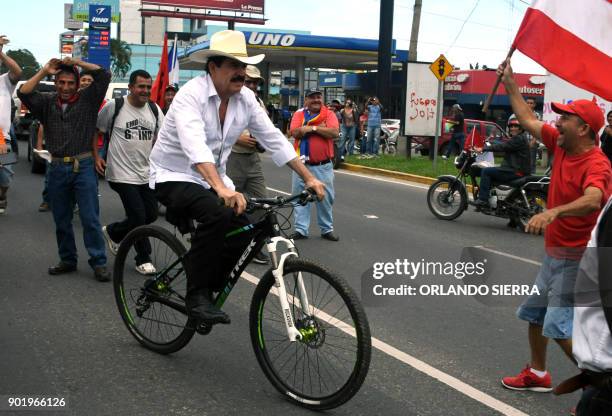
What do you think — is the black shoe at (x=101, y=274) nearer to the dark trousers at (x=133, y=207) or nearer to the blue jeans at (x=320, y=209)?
the dark trousers at (x=133, y=207)

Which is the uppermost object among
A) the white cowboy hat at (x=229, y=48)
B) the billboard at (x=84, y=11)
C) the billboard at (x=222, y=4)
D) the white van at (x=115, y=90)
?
the billboard at (x=84, y=11)

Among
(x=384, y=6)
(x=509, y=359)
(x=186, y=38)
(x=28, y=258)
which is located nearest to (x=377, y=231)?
(x=28, y=258)

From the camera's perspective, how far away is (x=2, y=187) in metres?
11.0

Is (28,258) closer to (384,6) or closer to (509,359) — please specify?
(509,359)

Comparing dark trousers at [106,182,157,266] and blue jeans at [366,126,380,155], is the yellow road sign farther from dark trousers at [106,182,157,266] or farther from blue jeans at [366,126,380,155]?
dark trousers at [106,182,157,266]

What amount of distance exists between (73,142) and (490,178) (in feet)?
21.9

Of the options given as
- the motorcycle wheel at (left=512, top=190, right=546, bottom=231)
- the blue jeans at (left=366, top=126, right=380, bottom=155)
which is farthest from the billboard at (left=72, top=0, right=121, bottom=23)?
the motorcycle wheel at (left=512, top=190, right=546, bottom=231)

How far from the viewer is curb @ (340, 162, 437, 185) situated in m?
18.2

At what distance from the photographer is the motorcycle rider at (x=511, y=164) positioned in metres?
11.8

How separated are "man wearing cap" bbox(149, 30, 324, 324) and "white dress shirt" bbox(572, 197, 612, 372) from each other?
1861 millimetres

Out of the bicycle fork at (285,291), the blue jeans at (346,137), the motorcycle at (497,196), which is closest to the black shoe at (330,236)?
the motorcycle at (497,196)

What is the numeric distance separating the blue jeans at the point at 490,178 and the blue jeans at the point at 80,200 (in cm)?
633

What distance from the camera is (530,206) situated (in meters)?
11.5

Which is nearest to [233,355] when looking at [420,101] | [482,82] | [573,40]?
[573,40]
